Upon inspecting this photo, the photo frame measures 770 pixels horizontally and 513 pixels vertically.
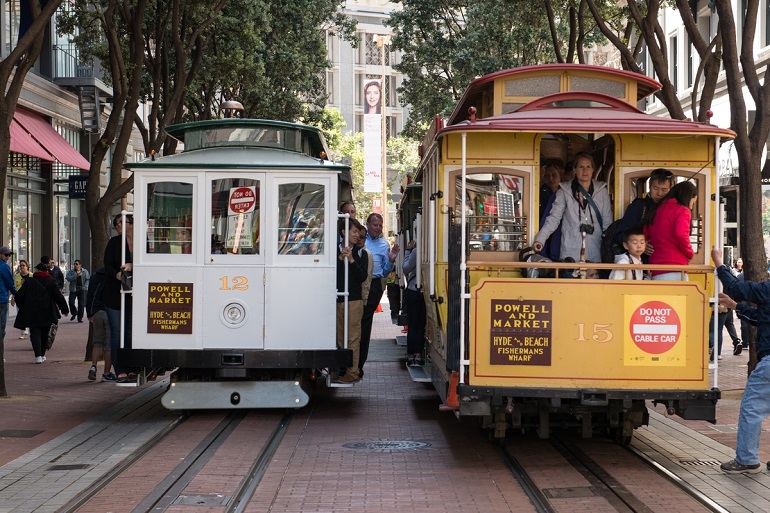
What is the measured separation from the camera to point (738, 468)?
931cm

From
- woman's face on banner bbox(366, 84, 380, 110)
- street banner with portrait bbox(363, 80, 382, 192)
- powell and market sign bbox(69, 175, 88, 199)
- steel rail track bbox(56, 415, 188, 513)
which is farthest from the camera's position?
woman's face on banner bbox(366, 84, 380, 110)

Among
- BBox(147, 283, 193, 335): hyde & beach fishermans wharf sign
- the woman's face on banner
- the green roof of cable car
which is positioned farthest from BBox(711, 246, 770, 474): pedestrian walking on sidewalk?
the woman's face on banner

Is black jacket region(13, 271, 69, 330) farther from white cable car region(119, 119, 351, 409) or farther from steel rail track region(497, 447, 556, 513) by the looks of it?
steel rail track region(497, 447, 556, 513)

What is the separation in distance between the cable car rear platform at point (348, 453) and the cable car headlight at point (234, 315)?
1243 mm

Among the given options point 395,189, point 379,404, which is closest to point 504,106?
point 379,404

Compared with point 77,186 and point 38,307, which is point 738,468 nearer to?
point 38,307

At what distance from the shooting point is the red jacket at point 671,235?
9.71 meters

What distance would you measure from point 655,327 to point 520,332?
1.10m

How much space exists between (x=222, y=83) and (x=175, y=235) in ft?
57.1

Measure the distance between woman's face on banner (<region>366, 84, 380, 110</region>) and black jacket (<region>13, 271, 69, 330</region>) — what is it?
3555cm

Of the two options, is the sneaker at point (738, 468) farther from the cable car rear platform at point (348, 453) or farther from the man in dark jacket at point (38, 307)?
the man in dark jacket at point (38, 307)

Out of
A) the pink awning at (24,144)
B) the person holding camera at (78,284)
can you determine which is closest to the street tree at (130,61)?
the pink awning at (24,144)

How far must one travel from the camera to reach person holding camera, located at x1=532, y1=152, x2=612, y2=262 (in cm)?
1027

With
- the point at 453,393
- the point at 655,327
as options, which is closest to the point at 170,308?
the point at 453,393
